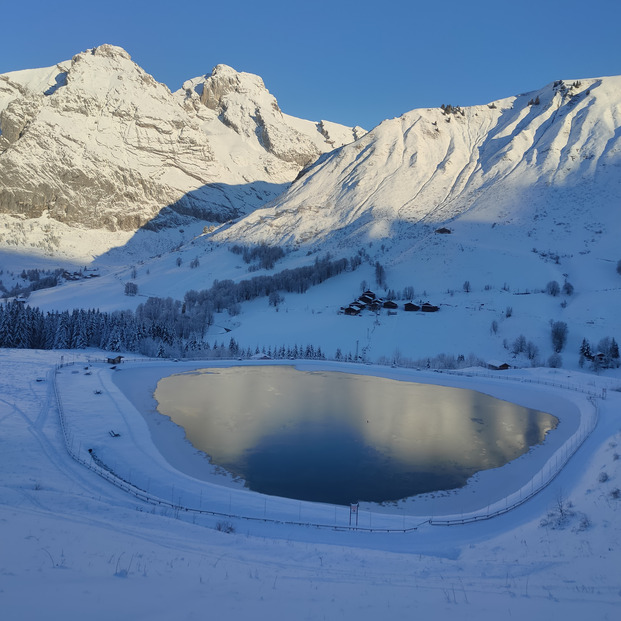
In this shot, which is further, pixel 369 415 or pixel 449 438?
pixel 369 415

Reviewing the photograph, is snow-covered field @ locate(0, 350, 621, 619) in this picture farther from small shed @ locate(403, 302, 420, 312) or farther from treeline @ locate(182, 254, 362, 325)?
treeline @ locate(182, 254, 362, 325)

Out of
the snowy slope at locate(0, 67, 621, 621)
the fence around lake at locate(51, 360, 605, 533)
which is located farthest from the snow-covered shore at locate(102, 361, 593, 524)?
the fence around lake at locate(51, 360, 605, 533)

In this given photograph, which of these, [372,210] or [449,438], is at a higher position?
[372,210]

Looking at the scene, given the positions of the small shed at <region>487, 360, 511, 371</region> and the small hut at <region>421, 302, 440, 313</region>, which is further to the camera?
the small hut at <region>421, 302, 440, 313</region>

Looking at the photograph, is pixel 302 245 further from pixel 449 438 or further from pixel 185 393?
pixel 449 438

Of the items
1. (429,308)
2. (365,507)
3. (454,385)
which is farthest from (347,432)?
Result: (429,308)

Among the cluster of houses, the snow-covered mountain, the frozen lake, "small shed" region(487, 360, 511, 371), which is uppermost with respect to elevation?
the snow-covered mountain

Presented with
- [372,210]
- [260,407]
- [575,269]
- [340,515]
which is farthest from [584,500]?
[372,210]

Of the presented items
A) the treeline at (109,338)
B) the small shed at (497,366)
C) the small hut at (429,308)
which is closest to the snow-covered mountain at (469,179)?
the small hut at (429,308)
